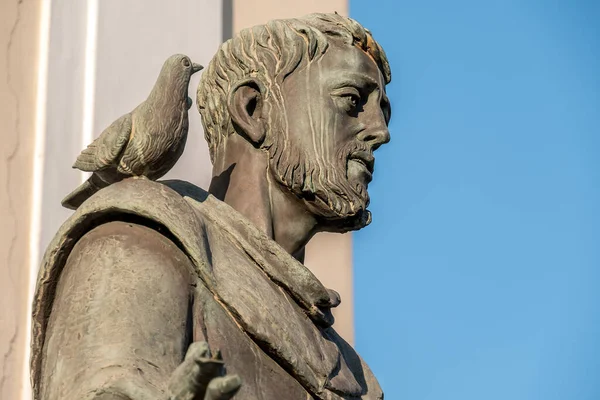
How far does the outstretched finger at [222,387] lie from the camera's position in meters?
3.61

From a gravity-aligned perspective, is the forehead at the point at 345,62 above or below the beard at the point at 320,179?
A: above

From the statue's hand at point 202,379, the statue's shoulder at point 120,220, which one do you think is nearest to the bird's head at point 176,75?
the statue's shoulder at point 120,220

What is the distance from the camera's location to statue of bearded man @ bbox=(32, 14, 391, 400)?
429 cm

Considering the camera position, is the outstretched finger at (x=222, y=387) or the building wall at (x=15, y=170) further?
the building wall at (x=15, y=170)

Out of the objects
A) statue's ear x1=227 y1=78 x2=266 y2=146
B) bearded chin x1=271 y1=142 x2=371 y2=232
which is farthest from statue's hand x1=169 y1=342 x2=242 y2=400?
statue's ear x1=227 y1=78 x2=266 y2=146

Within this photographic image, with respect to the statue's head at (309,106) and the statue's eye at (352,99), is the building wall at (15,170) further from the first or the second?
the statue's eye at (352,99)

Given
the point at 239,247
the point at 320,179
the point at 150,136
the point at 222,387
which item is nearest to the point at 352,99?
the point at 320,179

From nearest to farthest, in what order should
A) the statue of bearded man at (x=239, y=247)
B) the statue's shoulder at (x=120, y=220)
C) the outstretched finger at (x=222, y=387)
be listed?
1. the outstretched finger at (x=222, y=387)
2. the statue of bearded man at (x=239, y=247)
3. the statue's shoulder at (x=120, y=220)

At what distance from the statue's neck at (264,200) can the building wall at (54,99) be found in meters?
1.15

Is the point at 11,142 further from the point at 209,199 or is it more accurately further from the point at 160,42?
the point at 209,199

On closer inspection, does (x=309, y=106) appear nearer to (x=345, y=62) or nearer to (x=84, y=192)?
(x=345, y=62)

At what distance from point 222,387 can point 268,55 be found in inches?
65.4

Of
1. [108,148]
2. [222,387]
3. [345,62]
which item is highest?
[345,62]

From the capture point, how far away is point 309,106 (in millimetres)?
4988
